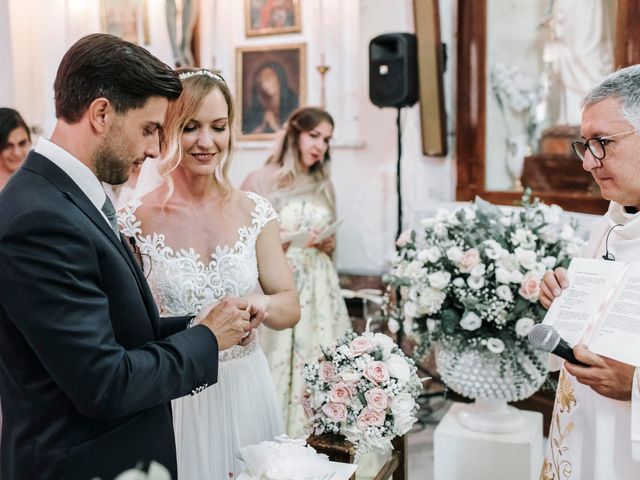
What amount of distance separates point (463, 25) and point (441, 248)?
2.76 metres

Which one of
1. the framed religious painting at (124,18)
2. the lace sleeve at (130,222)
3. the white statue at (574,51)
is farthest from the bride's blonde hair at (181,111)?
the framed religious painting at (124,18)

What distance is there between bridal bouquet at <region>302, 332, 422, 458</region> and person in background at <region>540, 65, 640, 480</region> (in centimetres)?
44

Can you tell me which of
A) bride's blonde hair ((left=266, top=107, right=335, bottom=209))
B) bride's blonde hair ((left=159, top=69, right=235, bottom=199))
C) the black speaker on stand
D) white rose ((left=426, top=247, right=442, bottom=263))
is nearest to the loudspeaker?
the black speaker on stand

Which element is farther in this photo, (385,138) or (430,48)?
(385,138)

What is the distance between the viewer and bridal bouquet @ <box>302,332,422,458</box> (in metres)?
1.86

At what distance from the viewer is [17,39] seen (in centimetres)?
715

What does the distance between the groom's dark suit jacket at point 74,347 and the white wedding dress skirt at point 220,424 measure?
568 millimetres

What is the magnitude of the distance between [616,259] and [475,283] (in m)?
0.80

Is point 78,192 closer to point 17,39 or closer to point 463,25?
point 463,25

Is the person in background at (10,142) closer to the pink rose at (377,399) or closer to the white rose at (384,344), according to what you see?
the white rose at (384,344)

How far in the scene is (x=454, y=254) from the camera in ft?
8.98

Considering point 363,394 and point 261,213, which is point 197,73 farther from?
point 363,394

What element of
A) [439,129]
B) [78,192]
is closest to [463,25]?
[439,129]

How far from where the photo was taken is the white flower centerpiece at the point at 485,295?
8.79 feet
